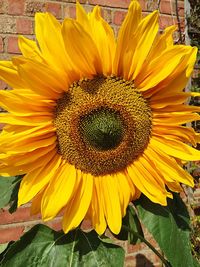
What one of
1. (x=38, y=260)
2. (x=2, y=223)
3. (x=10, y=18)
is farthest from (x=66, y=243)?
(x=10, y=18)

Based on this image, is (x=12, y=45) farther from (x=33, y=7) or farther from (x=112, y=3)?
(x=112, y=3)

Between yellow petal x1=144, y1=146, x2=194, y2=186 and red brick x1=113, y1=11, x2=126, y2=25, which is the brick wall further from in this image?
yellow petal x1=144, y1=146, x2=194, y2=186

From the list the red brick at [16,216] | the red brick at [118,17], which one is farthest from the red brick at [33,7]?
the red brick at [16,216]

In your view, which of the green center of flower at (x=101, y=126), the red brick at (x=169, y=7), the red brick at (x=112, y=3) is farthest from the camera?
the red brick at (x=169, y=7)

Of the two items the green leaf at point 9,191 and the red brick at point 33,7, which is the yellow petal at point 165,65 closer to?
the green leaf at point 9,191

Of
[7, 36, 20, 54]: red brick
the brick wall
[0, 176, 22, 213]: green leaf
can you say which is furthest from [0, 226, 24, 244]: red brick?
[0, 176, 22, 213]: green leaf

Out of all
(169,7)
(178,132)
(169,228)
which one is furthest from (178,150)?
(169,7)

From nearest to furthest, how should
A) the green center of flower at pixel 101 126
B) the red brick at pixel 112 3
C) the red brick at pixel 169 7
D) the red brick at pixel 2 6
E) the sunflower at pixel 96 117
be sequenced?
the sunflower at pixel 96 117, the green center of flower at pixel 101 126, the red brick at pixel 2 6, the red brick at pixel 112 3, the red brick at pixel 169 7

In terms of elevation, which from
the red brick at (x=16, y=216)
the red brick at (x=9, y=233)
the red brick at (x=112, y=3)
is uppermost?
the red brick at (x=112, y=3)
